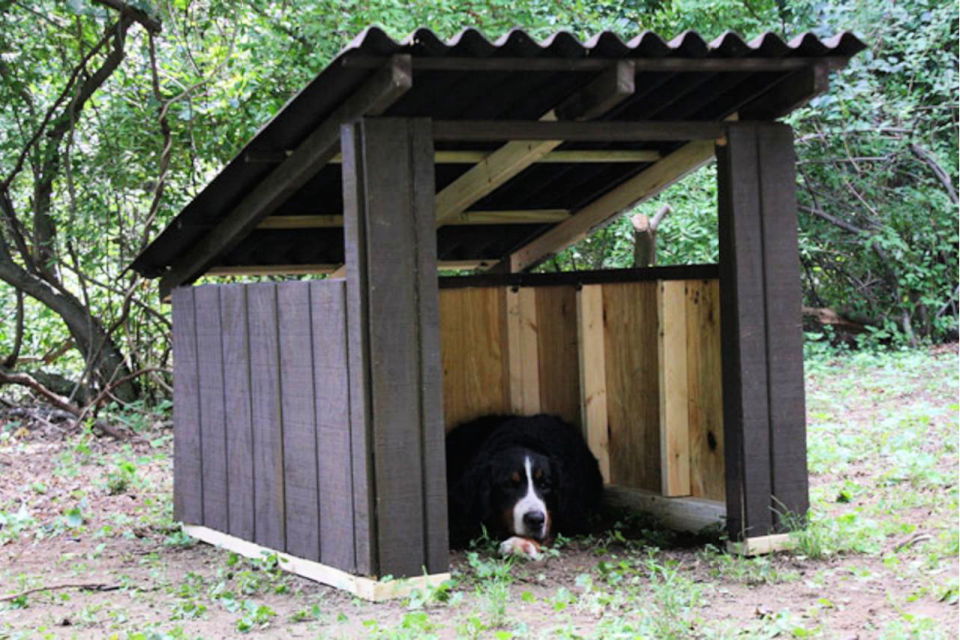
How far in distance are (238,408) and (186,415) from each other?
0.86 meters

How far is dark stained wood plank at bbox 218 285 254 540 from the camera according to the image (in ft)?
22.1

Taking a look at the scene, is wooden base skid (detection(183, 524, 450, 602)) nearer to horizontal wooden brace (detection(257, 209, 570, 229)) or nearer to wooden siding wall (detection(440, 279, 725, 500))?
wooden siding wall (detection(440, 279, 725, 500))

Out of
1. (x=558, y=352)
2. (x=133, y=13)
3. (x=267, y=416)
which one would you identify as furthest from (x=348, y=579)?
(x=133, y=13)

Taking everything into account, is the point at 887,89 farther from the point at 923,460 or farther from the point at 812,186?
the point at 923,460

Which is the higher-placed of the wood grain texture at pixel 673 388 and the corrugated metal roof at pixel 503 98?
the corrugated metal roof at pixel 503 98

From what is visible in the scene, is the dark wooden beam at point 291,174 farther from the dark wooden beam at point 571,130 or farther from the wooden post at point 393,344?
the dark wooden beam at point 571,130

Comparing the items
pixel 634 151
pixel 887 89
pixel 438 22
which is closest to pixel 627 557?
pixel 634 151

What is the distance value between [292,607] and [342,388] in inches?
40.0

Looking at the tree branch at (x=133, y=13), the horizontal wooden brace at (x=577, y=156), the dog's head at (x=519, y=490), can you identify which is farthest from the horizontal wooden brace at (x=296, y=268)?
the tree branch at (x=133, y=13)

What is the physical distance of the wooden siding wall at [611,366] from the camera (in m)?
7.06

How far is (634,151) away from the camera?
7094 mm

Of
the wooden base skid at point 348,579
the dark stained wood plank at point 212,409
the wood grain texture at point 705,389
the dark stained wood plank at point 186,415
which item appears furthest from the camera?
the dark stained wood plank at point 186,415

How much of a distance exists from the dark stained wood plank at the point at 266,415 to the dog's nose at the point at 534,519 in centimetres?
129

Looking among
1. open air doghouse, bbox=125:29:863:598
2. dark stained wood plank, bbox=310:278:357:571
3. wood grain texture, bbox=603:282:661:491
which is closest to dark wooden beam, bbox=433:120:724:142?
open air doghouse, bbox=125:29:863:598
